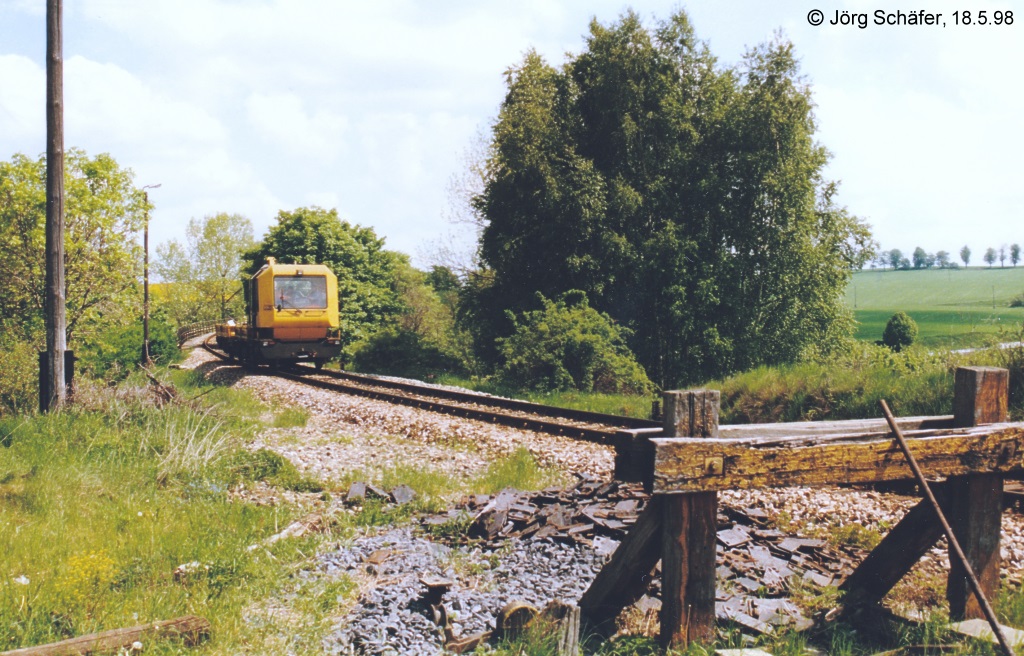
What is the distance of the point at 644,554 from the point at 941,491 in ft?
6.43

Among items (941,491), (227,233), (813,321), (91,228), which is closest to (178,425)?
(941,491)

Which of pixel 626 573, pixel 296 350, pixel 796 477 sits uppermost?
pixel 796 477

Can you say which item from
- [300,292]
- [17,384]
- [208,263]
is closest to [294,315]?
[300,292]

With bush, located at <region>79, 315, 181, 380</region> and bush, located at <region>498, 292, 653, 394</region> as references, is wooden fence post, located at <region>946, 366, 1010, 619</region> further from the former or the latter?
bush, located at <region>79, 315, 181, 380</region>

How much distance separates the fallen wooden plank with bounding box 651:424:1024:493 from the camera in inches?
155

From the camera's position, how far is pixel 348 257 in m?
41.1

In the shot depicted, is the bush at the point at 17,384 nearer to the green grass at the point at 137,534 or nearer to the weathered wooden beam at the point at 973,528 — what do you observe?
the green grass at the point at 137,534

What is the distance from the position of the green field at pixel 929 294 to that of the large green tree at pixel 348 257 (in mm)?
26882

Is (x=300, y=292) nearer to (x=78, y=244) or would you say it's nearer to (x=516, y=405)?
(x=78, y=244)

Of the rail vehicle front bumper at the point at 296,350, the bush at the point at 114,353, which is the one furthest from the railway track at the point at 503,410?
the bush at the point at 114,353

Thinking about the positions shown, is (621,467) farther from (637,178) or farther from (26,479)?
(637,178)

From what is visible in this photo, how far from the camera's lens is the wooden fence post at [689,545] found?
402 cm

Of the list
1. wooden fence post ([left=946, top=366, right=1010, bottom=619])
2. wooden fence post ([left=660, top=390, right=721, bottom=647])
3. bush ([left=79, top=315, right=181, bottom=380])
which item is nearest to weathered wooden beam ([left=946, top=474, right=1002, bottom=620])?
wooden fence post ([left=946, top=366, right=1010, bottom=619])

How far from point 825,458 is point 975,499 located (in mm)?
1162
